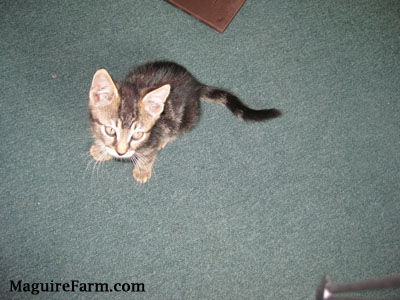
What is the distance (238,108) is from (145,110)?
54 centimetres

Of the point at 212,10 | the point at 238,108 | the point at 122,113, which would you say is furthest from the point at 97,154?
the point at 212,10

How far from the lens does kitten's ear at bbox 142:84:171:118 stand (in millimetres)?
1227

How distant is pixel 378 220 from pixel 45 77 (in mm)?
2249

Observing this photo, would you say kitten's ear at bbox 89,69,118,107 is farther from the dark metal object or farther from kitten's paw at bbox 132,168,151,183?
the dark metal object

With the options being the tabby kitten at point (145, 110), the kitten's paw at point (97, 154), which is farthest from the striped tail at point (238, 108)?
the kitten's paw at point (97, 154)

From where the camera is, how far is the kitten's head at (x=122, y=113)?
4.14ft

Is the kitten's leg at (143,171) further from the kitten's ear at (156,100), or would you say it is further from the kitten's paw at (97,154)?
the kitten's ear at (156,100)

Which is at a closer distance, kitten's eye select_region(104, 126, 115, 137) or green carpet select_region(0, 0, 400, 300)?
kitten's eye select_region(104, 126, 115, 137)

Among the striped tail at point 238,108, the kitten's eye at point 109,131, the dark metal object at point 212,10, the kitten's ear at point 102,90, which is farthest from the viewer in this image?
the dark metal object at point 212,10

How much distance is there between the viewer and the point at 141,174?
1.69m

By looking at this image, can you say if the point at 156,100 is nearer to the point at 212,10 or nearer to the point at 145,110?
the point at 145,110

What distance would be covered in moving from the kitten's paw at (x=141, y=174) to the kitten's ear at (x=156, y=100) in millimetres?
454

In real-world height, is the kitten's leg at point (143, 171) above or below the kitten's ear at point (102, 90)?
below

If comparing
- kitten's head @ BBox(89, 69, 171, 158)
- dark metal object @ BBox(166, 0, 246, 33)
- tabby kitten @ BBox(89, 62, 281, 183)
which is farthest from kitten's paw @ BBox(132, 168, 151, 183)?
dark metal object @ BBox(166, 0, 246, 33)
